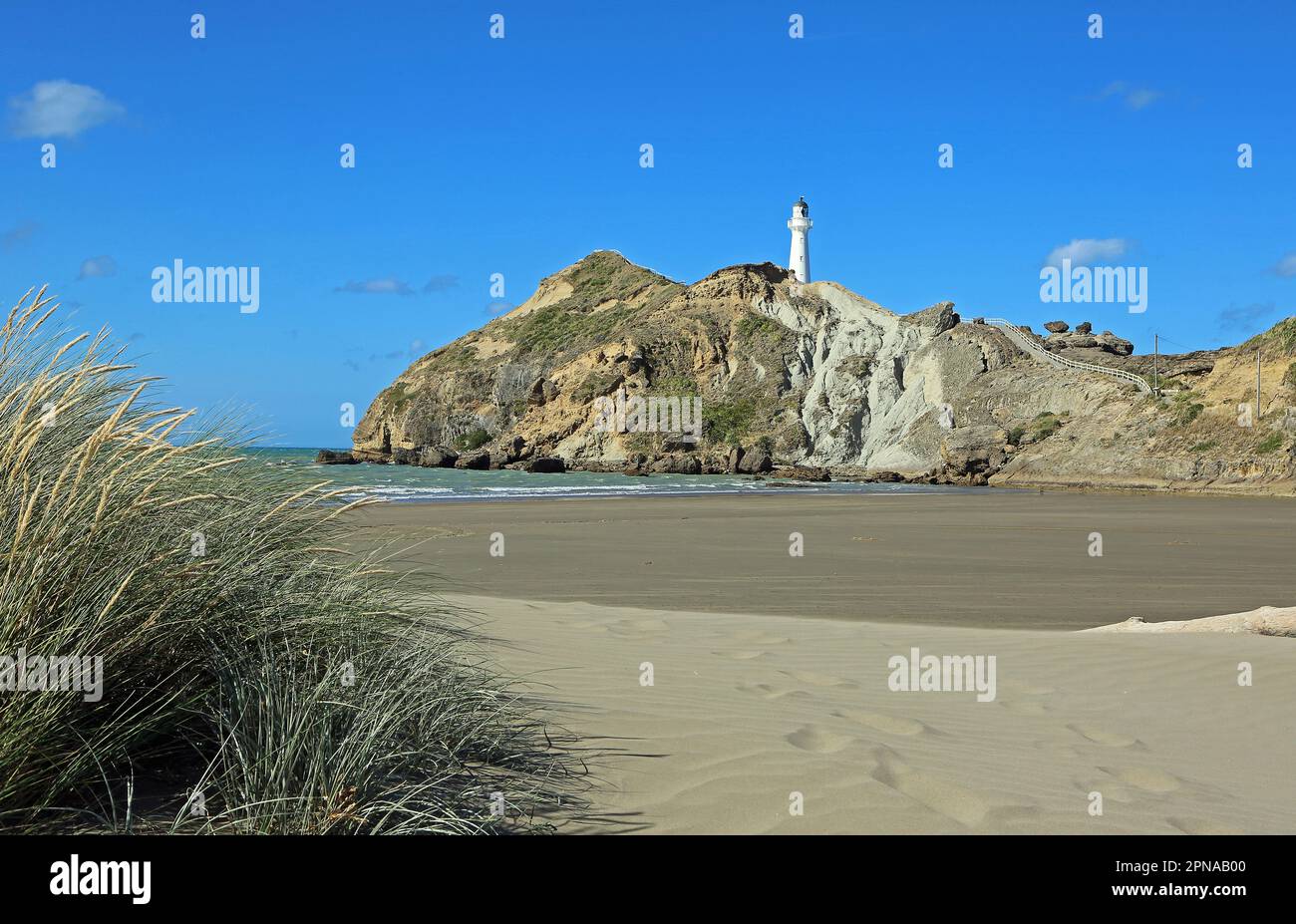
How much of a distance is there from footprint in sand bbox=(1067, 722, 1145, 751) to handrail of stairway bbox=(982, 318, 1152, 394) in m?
56.9

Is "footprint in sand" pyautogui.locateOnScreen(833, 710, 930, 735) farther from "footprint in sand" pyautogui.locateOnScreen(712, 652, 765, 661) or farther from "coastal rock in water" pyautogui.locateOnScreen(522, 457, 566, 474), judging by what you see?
"coastal rock in water" pyautogui.locateOnScreen(522, 457, 566, 474)

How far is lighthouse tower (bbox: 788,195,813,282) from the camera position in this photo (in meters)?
110

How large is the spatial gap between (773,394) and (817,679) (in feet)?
254

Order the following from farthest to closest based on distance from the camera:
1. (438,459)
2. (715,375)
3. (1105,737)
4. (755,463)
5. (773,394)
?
(715,375), (773,394), (438,459), (755,463), (1105,737)

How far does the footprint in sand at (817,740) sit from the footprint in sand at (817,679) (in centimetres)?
137

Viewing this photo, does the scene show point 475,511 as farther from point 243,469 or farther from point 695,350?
point 695,350

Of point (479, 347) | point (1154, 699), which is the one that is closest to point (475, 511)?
point (1154, 699)

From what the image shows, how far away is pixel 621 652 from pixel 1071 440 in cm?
5289

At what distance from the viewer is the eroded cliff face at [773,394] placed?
2202 inches

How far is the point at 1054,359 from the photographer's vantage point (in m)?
70.6

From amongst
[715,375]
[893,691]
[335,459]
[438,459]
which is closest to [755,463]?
[715,375]

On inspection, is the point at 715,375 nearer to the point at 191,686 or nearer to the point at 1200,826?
the point at 1200,826
